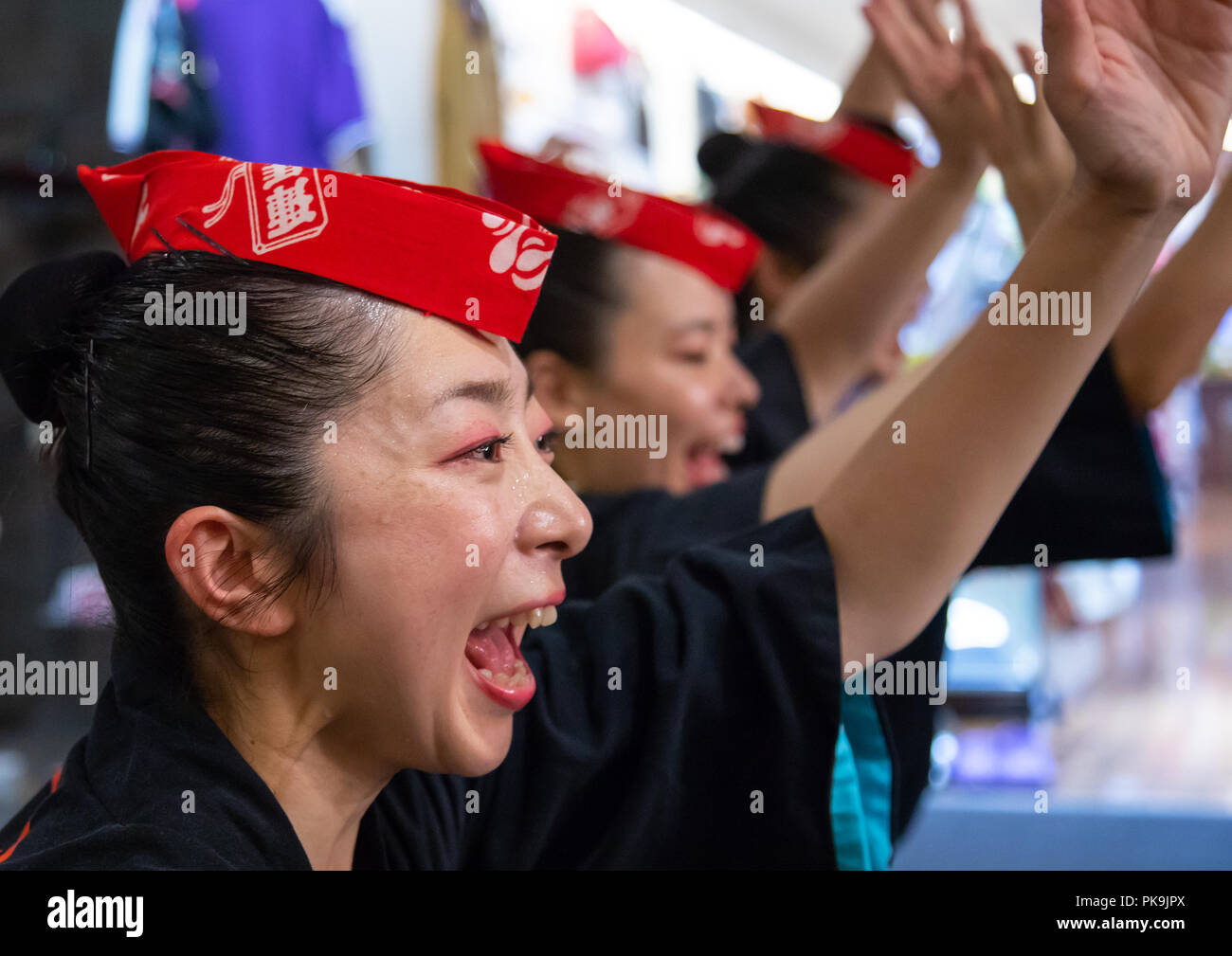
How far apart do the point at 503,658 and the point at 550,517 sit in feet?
0.30

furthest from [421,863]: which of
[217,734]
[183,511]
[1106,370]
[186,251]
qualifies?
[1106,370]

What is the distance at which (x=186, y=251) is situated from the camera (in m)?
0.64

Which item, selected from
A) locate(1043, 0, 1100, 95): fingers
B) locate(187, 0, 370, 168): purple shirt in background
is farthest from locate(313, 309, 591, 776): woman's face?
locate(187, 0, 370, 168): purple shirt in background

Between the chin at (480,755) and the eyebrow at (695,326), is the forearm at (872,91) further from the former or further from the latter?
the chin at (480,755)

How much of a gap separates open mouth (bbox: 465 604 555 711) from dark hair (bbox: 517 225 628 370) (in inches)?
23.9

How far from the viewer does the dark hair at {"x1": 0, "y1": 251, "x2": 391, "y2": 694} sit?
0.60m

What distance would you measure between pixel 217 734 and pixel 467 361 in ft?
0.78

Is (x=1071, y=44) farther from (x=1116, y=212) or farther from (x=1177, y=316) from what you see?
(x=1177, y=316)

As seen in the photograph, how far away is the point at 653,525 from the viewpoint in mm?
1061

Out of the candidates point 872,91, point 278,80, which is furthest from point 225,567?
point 278,80

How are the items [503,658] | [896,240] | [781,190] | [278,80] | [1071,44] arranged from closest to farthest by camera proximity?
1. [1071,44]
2. [503,658]
3. [896,240]
4. [781,190]
5. [278,80]

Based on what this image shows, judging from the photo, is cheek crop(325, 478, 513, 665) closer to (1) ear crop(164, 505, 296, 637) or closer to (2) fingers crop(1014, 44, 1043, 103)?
(1) ear crop(164, 505, 296, 637)

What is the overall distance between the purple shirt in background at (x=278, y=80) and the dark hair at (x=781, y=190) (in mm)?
736
